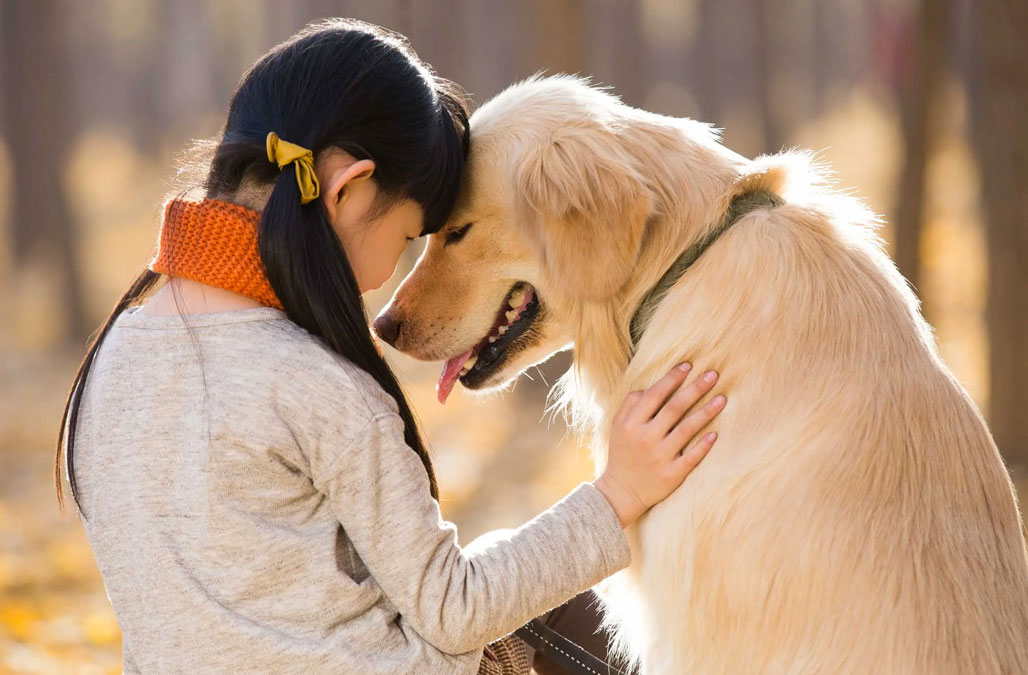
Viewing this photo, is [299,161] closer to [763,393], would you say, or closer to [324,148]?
[324,148]

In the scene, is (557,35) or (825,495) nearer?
(825,495)

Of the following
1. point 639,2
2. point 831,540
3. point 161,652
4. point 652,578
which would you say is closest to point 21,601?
point 161,652

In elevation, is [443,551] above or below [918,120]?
below

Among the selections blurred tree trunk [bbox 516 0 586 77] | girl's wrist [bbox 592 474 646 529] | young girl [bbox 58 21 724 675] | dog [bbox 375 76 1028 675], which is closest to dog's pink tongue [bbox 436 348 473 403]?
dog [bbox 375 76 1028 675]

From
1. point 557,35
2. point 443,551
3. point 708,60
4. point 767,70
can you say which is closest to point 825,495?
point 443,551

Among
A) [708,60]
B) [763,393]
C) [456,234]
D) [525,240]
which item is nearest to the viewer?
[763,393]

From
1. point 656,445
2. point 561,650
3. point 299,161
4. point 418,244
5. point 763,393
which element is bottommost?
point 418,244

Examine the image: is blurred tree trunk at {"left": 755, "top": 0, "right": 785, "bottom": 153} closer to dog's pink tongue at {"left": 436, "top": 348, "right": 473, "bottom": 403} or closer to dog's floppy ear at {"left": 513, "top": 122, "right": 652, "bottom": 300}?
dog's pink tongue at {"left": 436, "top": 348, "right": 473, "bottom": 403}

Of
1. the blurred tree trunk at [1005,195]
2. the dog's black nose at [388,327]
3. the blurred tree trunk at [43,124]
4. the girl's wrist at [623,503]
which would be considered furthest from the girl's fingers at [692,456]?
the blurred tree trunk at [43,124]

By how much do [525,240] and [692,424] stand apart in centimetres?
53

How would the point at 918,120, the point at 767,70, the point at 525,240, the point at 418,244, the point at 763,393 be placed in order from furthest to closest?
the point at 767,70
the point at 418,244
the point at 918,120
the point at 525,240
the point at 763,393

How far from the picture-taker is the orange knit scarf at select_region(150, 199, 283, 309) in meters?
1.76

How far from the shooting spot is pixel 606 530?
187 centimetres

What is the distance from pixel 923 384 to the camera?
1756 mm
